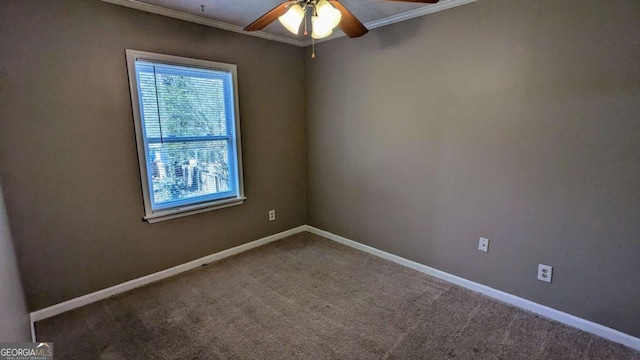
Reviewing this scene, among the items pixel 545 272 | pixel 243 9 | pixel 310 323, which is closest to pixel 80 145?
pixel 243 9

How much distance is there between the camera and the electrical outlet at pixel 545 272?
213 centimetres

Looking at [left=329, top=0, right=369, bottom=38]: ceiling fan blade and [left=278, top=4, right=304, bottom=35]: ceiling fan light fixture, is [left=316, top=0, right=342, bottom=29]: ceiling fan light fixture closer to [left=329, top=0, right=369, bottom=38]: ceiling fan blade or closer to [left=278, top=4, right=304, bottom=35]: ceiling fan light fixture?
[left=329, top=0, right=369, bottom=38]: ceiling fan blade

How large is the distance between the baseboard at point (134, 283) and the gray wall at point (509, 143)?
1410 millimetres

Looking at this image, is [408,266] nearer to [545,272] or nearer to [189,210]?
[545,272]

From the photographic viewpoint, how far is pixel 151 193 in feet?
8.51

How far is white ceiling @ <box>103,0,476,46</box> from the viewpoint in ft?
7.65

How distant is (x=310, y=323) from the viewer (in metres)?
2.12

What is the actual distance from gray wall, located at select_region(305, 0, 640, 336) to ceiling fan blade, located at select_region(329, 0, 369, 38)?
72cm

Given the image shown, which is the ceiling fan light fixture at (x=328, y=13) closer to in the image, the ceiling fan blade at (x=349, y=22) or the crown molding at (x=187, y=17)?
the ceiling fan blade at (x=349, y=22)

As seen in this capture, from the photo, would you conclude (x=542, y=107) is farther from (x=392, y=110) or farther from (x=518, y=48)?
(x=392, y=110)

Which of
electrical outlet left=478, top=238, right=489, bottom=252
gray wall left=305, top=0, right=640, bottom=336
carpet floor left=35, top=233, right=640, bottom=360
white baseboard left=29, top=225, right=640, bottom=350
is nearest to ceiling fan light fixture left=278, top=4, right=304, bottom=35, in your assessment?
gray wall left=305, top=0, right=640, bottom=336

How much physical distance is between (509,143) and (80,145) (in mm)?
3237

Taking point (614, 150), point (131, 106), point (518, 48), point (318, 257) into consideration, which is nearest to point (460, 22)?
point (518, 48)

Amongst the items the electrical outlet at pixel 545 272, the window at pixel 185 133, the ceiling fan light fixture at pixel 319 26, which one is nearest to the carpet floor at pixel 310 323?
the electrical outlet at pixel 545 272
